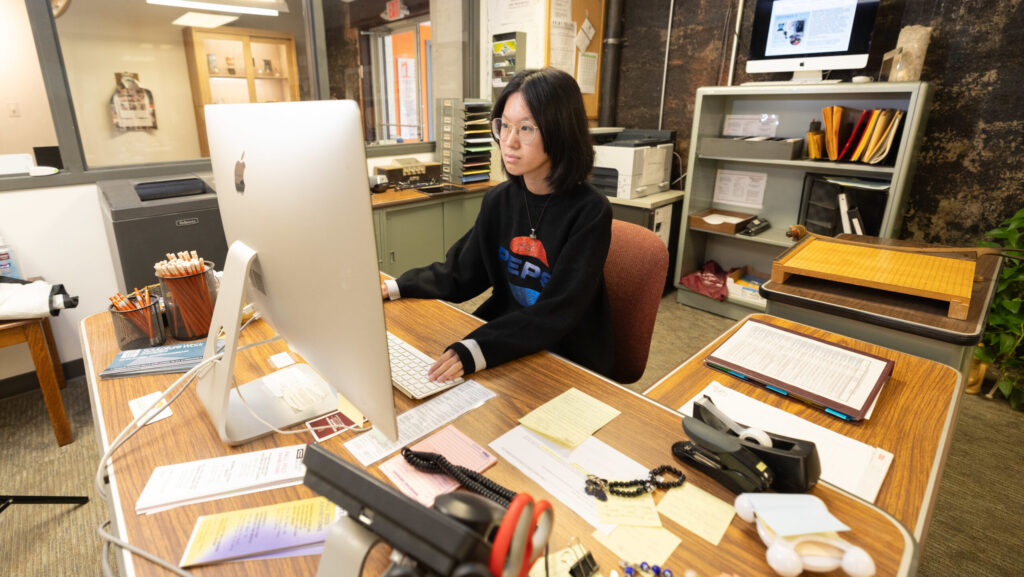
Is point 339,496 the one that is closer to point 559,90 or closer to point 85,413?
point 559,90

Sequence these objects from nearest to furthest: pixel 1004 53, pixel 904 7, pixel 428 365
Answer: pixel 428 365
pixel 1004 53
pixel 904 7

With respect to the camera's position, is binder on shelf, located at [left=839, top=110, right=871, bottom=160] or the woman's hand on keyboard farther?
binder on shelf, located at [left=839, top=110, right=871, bottom=160]

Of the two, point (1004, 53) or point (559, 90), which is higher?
point (1004, 53)

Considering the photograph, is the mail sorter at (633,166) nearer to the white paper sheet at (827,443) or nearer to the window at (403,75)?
the window at (403,75)

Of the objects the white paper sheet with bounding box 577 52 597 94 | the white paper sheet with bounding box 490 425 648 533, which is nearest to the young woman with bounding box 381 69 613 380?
the white paper sheet with bounding box 490 425 648 533

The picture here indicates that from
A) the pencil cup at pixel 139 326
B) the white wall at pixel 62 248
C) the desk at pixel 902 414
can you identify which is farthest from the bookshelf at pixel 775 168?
the white wall at pixel 62 248

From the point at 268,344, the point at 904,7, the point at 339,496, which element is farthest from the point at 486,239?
the point at 904,7

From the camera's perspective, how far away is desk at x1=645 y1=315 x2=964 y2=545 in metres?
0.79

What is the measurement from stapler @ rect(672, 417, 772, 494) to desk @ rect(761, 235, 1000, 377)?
765 mm

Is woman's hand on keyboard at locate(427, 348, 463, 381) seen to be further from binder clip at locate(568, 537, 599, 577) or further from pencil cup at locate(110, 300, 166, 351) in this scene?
pencil cup at locate(110, 300, 166, 351)

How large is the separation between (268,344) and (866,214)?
2968 mm

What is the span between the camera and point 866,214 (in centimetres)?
278

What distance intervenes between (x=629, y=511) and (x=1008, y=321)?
2610 millimetres

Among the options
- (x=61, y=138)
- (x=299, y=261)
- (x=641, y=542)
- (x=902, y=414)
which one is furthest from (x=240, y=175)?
(x=61, y=138)
